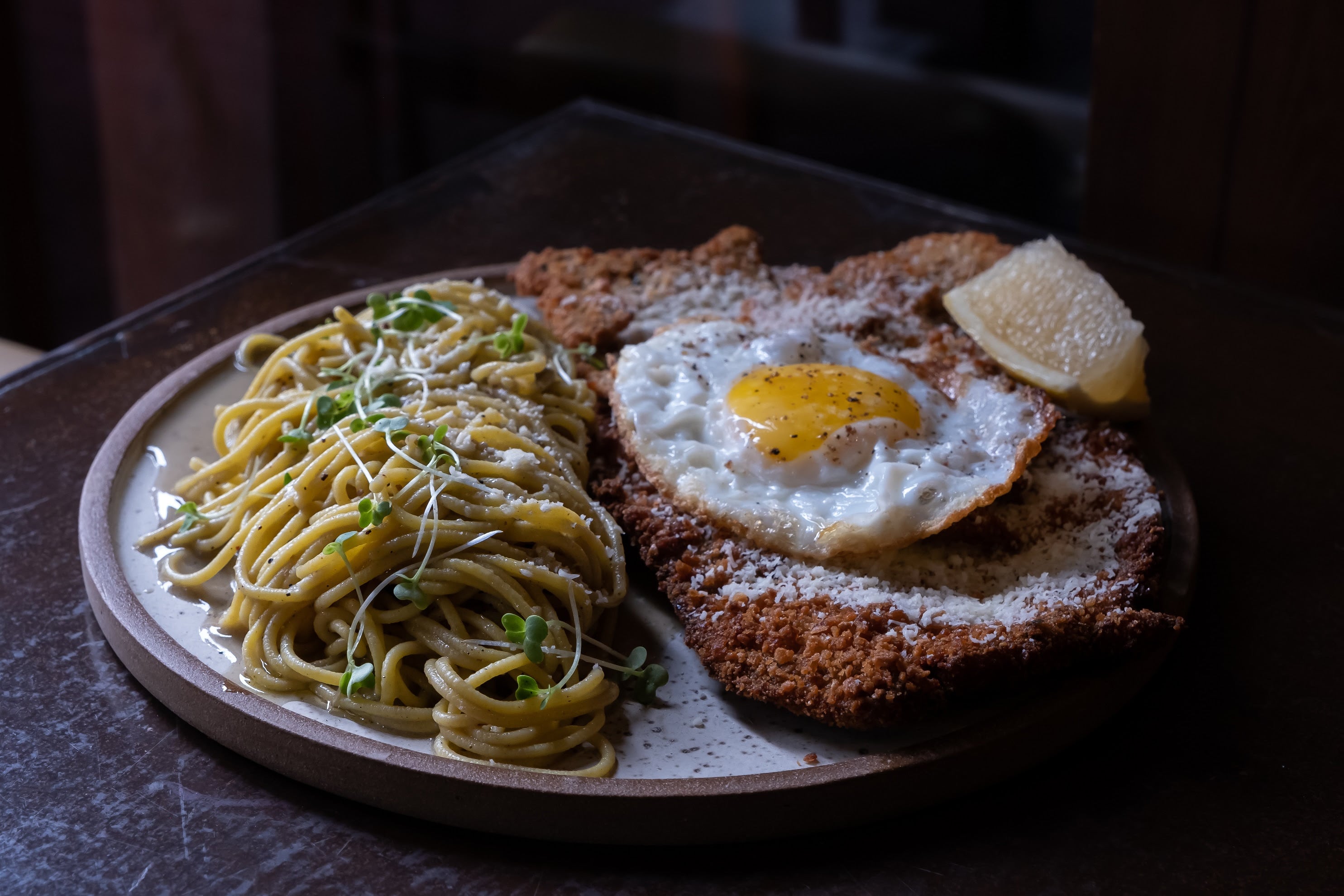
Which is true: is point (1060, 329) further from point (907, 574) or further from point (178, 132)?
point (178, 132)

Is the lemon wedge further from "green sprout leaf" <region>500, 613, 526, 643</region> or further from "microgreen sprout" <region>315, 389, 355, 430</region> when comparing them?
"microgreen sprout" <region>315, 389, 355, 430</region>

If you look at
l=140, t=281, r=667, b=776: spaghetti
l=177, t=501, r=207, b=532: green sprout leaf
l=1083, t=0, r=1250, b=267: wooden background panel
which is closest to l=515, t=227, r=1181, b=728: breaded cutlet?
l=140, t=281, r=667, b=776: spaghetti

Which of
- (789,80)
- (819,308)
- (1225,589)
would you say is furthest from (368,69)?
(1225,589)

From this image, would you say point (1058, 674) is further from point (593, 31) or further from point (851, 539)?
point (593, 31)

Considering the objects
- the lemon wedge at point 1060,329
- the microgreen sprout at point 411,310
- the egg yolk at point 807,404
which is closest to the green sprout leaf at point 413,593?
the egg yolk at point 807,404

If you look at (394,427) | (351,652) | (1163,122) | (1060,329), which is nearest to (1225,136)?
(1163,122)

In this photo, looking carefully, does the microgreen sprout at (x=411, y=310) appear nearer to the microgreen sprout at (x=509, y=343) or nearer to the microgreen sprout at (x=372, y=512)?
the microgreen sprout at (x=509, y=343)
